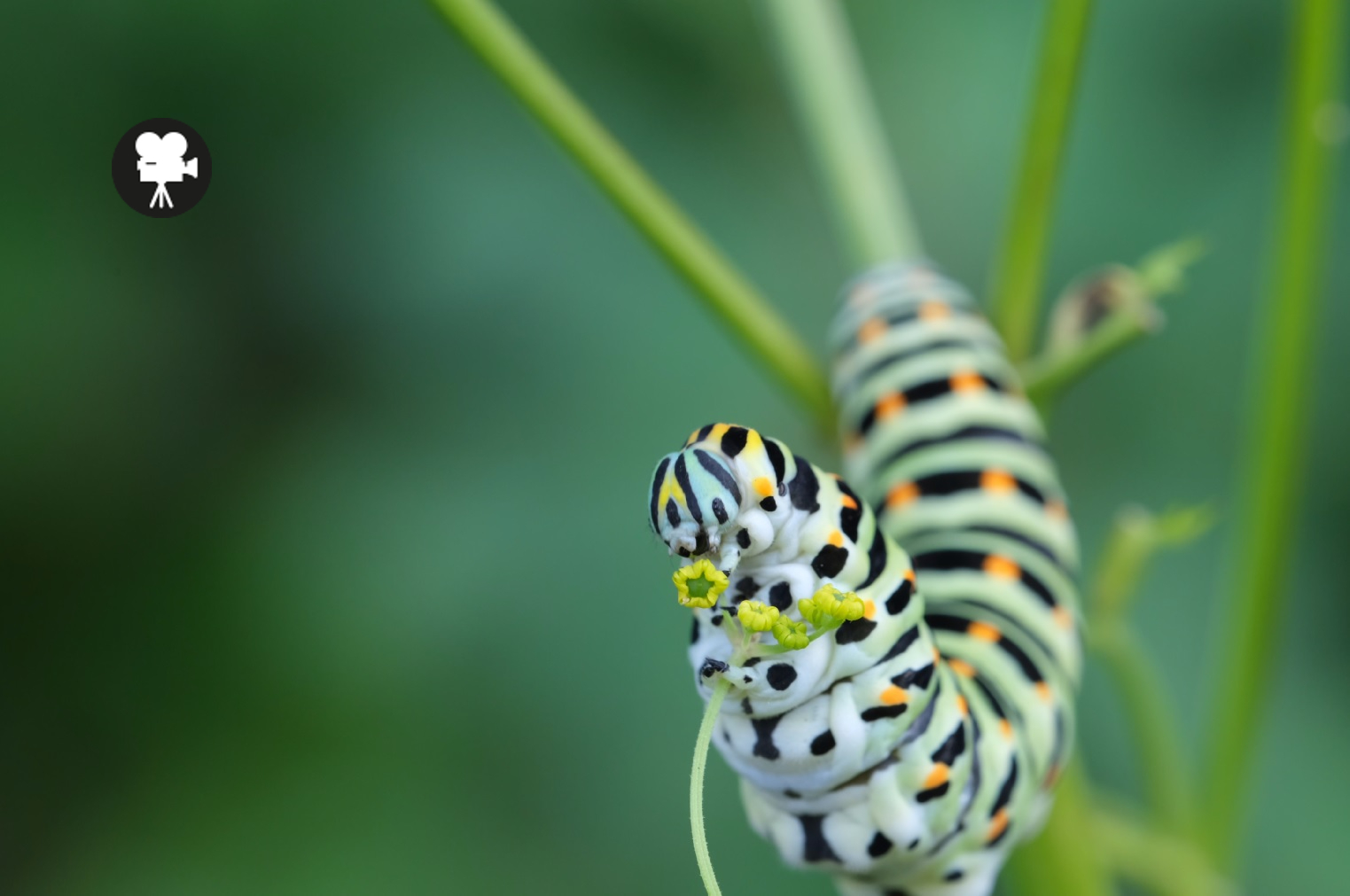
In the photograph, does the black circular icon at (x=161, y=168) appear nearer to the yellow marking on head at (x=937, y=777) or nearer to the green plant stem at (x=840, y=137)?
the green plant stem at (x=840, y=137)

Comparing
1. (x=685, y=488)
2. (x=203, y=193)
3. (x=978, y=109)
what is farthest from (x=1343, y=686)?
(x=203, y=193)

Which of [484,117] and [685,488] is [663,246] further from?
[484,117]

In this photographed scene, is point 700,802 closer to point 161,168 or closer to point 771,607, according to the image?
point 771,607

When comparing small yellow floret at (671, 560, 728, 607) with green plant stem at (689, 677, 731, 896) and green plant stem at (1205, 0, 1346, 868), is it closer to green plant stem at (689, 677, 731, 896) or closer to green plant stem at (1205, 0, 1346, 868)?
green plant stem at (689, 677, 731, 896)

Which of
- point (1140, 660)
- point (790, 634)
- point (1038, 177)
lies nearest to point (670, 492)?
point (790, 634)

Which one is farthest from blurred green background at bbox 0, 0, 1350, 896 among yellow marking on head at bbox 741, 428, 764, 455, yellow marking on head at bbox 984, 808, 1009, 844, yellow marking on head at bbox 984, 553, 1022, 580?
yellow marking on head at bbox 741, 428, 764, 455

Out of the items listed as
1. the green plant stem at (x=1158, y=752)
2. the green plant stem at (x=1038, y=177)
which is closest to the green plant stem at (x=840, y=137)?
the green plant stem at (x=1038, y=177)
